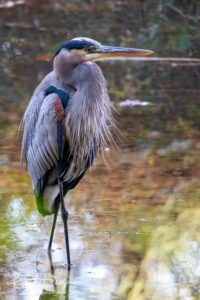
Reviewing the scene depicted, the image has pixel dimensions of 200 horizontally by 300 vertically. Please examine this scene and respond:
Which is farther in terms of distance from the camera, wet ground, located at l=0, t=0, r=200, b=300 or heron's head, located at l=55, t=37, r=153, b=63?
heron's head, located at l=55, t=37, r=153, b=63

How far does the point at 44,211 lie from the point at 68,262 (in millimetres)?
457

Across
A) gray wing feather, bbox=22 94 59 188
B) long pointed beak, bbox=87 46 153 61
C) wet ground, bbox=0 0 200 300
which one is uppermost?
long pointed beak, bbox=87 46 153 61

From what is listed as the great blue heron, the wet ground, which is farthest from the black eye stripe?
the wet ground

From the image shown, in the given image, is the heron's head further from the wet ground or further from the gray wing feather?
the wet ground

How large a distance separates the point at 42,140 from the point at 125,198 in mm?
1194

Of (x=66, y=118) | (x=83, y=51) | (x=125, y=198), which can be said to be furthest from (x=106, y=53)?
(x=125, y=198)

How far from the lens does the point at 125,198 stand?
559 cm

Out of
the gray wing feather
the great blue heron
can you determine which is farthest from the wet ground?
the gray wing feather

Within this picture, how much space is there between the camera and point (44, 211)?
4.84m

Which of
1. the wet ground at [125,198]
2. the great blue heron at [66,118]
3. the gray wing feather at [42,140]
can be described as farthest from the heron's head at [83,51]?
A: the wet ground at [125,198]

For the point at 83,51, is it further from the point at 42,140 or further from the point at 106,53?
the point at 42,140

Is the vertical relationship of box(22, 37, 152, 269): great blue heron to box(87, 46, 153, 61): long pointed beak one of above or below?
below

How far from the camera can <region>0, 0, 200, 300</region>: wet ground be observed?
4379 mm

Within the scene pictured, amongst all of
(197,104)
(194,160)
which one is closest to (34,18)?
(197,104)
